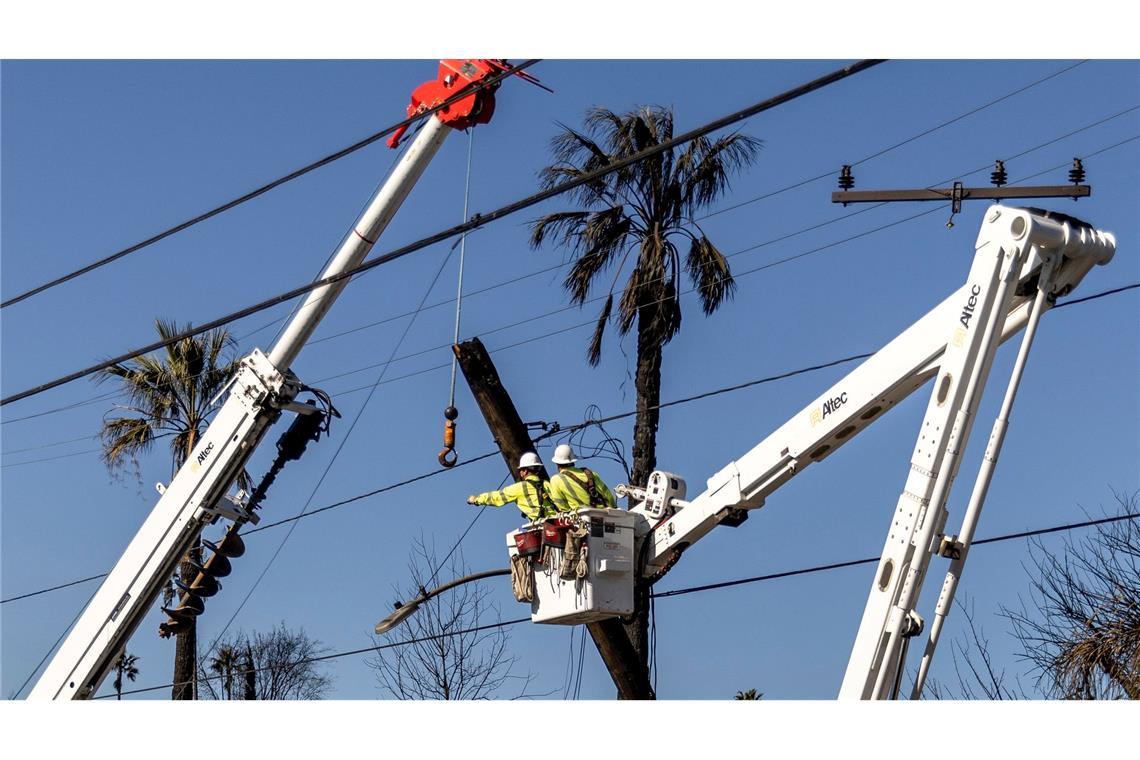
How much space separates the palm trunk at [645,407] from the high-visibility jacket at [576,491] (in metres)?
7.30

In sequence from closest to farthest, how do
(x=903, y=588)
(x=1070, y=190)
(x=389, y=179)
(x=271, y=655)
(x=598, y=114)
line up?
(x=903, y=588)
(x=1070, y=190)
(x=389, y=179)
(x=598, y=114)
(x=271, y=655)

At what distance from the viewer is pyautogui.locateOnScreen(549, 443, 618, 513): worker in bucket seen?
1431cm

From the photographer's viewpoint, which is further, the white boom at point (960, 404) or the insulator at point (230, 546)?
the insulator at point (230, 546)

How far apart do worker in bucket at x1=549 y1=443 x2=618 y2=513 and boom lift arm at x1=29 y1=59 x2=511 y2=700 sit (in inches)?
129

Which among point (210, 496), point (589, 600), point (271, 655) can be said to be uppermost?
point (271, 655)

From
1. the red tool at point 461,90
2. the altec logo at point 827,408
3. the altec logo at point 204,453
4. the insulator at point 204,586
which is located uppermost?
the red tool at point 461,90

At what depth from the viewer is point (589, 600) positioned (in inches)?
542

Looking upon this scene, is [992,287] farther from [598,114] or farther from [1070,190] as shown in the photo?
[598,114]

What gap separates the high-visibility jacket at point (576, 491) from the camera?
1431 centimetres

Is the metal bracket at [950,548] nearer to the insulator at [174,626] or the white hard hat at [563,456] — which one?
the white hard hat at [563,456]

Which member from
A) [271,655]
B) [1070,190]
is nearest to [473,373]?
[1070,190]

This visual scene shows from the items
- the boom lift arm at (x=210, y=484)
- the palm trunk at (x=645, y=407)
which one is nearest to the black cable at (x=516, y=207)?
the boom lift arm at (x=210, y=484)

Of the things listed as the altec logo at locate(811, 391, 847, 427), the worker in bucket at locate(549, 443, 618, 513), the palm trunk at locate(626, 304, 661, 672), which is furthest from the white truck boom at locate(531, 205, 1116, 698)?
the palm trunk at locate(626, 304, 661, 672)

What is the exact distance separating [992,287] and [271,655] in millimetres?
26665
